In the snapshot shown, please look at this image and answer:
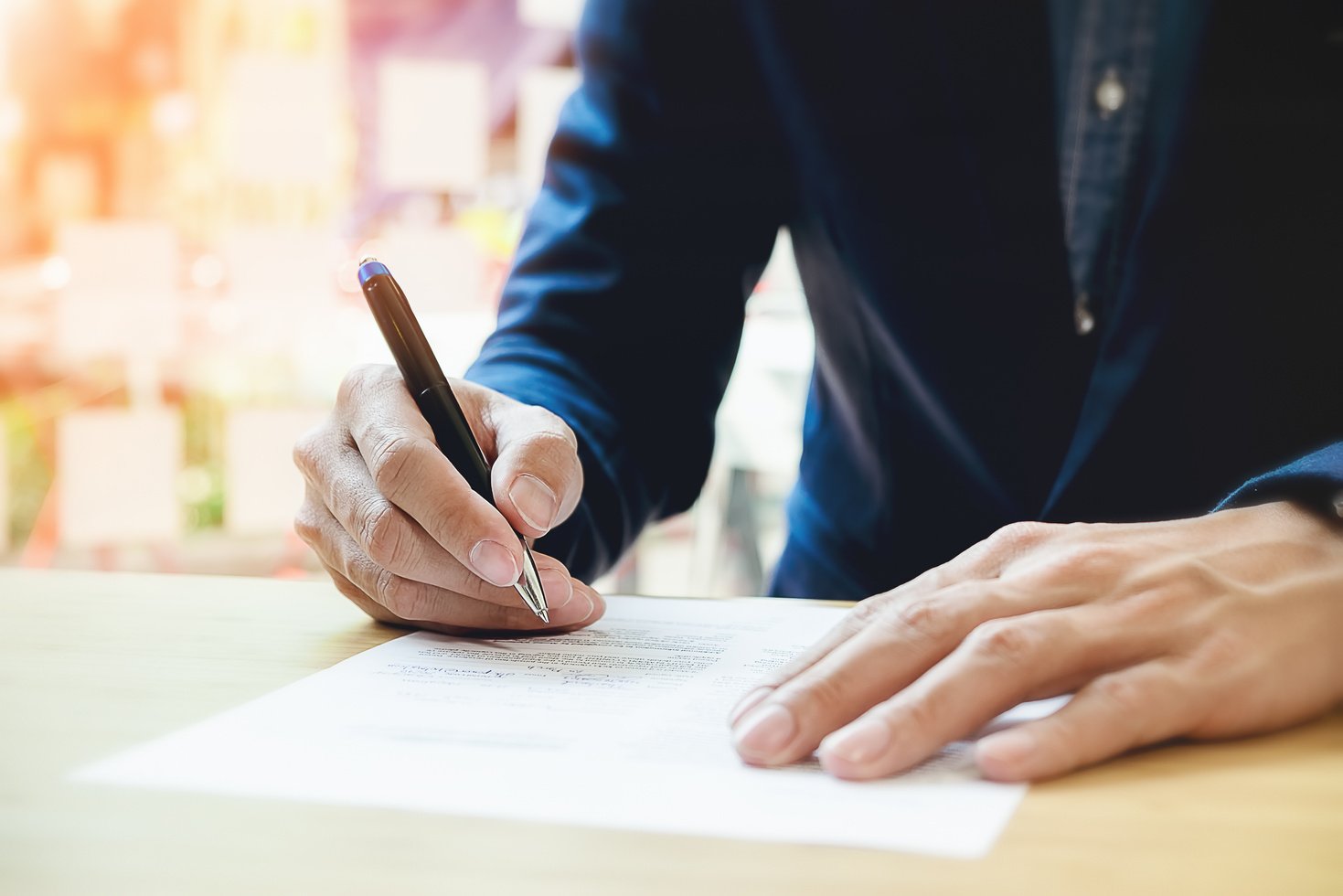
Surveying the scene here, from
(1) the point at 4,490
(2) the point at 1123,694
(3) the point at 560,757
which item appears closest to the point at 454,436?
(3) the point at 560,757

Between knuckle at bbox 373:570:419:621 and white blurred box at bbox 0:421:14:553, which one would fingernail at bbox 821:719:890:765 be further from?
white blurred box at bbox 0:421:14:553

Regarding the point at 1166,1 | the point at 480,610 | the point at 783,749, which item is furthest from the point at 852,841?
the point at 1166,1

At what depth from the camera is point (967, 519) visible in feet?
3.14

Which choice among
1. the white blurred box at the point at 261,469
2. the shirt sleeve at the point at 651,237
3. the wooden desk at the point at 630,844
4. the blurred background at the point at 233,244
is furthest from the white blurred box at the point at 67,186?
the wooden desk at the point at 630,844

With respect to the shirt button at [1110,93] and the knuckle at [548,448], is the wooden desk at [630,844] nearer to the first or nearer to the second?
the knuckle at [548,448]

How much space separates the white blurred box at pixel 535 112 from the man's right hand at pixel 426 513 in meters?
2.01

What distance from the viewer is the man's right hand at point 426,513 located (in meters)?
0.61

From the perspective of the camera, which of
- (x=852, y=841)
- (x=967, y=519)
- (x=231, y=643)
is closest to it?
(x=852, y=841)

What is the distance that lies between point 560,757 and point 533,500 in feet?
0.69

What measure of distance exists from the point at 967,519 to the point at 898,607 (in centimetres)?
49

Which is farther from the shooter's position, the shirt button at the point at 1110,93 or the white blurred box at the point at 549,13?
the white blurred box at the point at 549,13

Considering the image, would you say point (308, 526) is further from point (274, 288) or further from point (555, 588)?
point (274, 288)

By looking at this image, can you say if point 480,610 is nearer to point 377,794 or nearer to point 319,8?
point 377,794

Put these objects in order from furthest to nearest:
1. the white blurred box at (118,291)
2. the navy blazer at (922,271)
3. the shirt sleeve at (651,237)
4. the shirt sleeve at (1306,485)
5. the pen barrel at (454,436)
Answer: the white blurred box at (118,291) < the shirt sleeve at (651,237) < the navy blazer at (922,271) < the pen barrel at (454,436) < the shirt sleeve at (1306,485)
